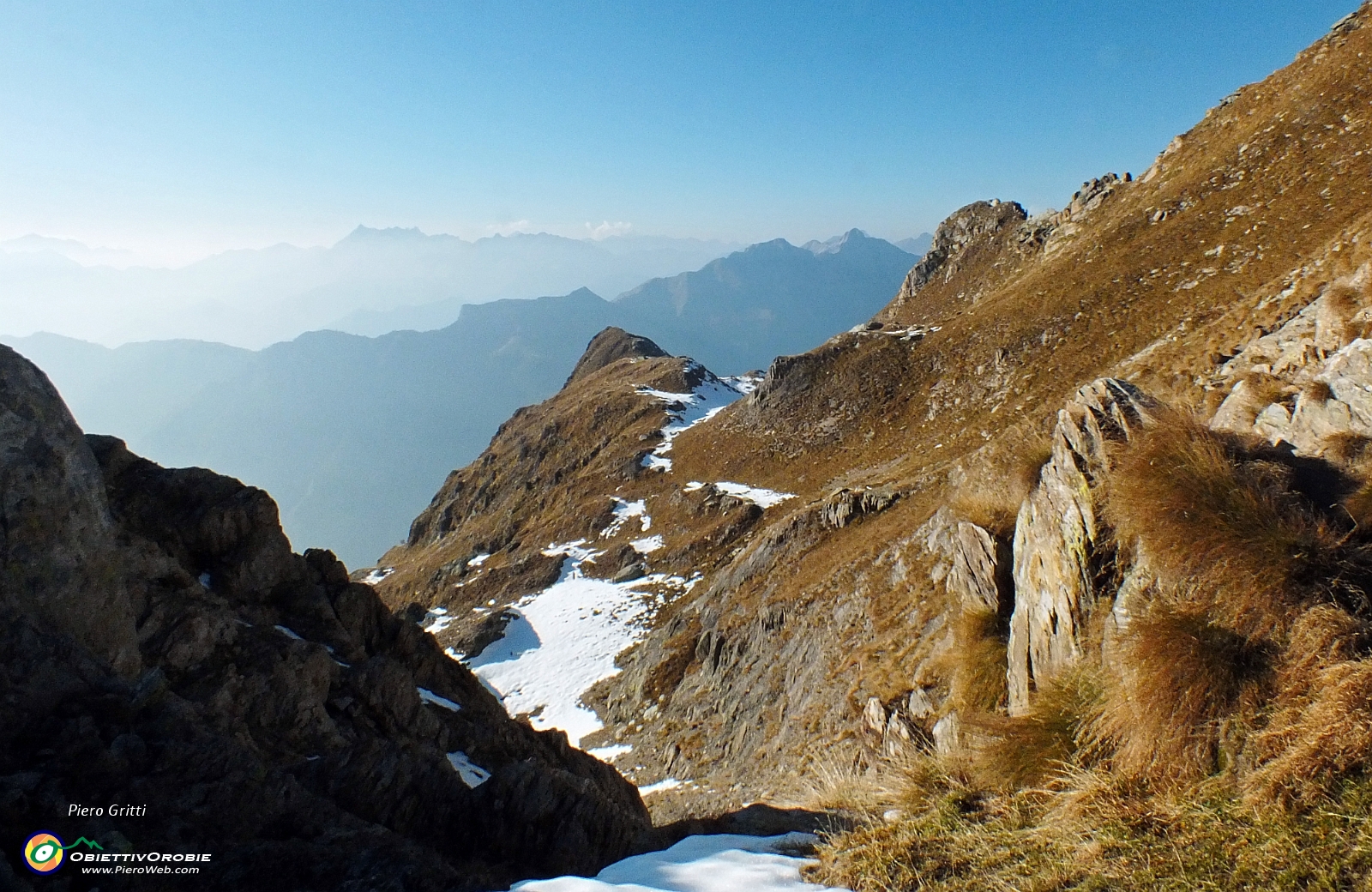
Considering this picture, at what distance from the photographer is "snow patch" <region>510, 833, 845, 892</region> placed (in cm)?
494

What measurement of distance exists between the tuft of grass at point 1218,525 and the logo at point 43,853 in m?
9.42

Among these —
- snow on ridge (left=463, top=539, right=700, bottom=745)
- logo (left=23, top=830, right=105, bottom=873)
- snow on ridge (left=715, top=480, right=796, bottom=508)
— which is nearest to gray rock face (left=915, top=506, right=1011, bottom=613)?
logo (left=23, top=830, right=105, bottom=873)

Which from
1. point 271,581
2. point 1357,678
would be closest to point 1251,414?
point 1357,678

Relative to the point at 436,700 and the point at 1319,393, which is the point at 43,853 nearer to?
the point at 436,700

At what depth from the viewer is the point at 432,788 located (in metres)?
7.80

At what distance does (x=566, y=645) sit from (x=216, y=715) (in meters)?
28.8

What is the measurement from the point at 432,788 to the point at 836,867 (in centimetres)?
543

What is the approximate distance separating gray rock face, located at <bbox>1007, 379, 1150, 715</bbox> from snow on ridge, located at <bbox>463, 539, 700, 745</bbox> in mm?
24518

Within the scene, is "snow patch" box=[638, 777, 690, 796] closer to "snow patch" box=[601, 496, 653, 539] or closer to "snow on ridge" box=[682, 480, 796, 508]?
"snow on ridge" box=[682, 480, 796, 508]

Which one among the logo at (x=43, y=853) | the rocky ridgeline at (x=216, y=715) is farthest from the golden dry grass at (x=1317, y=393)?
the logo at (x=43, y=853)

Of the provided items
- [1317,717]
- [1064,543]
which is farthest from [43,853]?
[1064,543]

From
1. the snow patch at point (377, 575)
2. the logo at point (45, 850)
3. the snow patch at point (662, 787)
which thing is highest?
the logo at point (45, 850)

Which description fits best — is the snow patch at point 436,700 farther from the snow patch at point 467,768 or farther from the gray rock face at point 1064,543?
the gray rock face at point 1064,543

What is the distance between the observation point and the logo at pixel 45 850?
17.0ft
